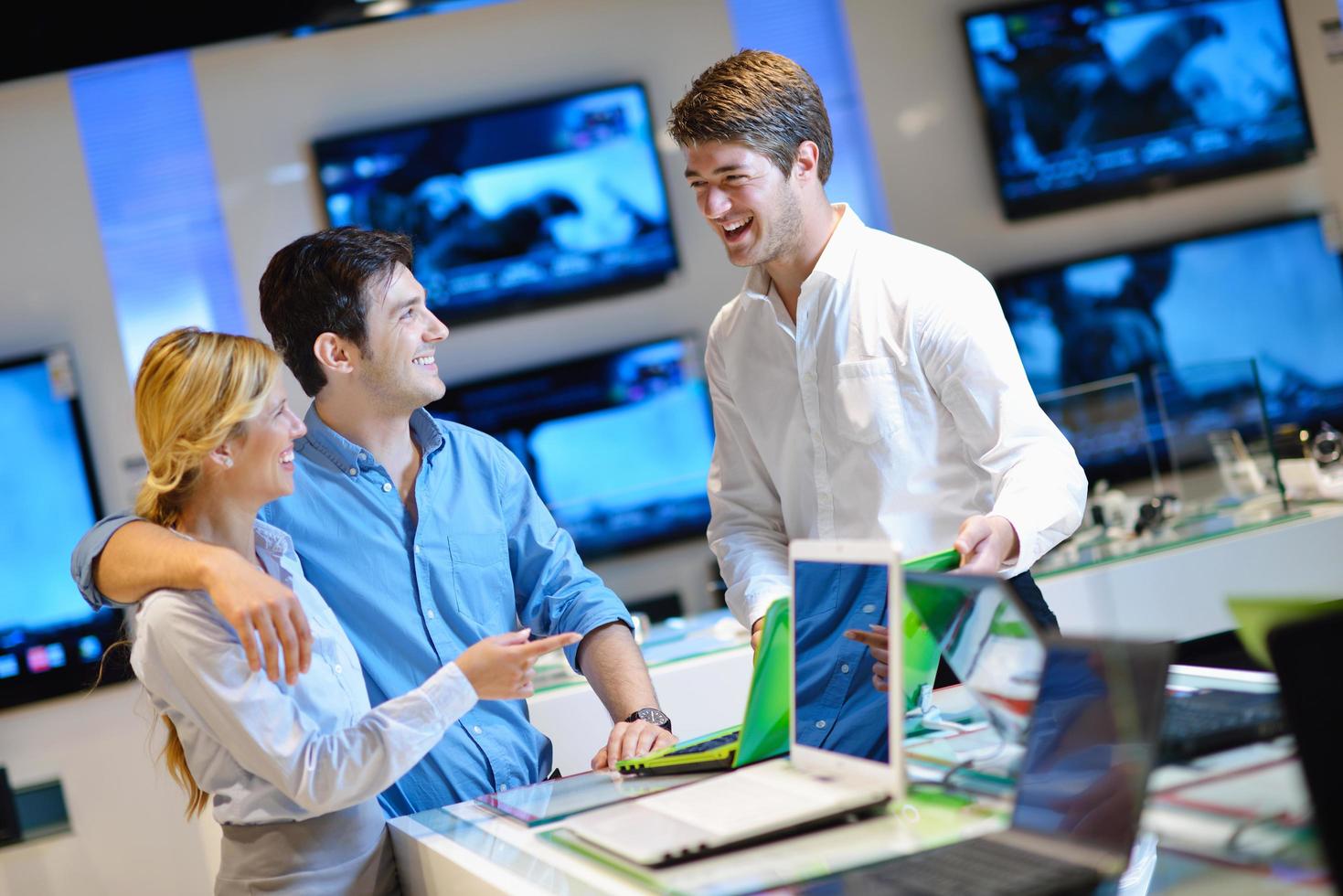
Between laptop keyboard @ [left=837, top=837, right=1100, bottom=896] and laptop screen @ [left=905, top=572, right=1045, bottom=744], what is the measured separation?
0.49 feet

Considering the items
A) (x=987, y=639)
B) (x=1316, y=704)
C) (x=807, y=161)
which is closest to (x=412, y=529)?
(x=807, y=161)

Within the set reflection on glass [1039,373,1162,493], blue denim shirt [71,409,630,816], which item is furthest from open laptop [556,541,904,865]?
reflection on glass [1039,373,1162,493]

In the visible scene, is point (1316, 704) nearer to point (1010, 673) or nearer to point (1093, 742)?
point (1093, 742)

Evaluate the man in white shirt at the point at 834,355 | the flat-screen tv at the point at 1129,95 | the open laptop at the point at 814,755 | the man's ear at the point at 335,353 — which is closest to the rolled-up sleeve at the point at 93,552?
the man's ear at the point at 335,353

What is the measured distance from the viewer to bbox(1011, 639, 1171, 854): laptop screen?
3.52 ft

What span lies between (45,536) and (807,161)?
3399 mm

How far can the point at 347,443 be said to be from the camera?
220 centimetres

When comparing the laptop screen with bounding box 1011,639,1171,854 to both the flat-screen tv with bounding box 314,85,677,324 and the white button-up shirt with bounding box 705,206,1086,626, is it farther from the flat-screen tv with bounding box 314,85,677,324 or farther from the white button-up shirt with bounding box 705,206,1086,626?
the flat-screen tv with bounding box 314,85,677,324

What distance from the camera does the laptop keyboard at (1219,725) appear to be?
121 centimetres

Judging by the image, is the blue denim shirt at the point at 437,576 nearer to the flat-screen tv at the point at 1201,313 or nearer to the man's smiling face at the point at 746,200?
the man's smiling face at the point at 746,200

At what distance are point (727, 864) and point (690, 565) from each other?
394 cm

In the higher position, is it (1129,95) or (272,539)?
(1129,95)

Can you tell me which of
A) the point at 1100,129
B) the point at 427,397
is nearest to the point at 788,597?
the point at 427,397

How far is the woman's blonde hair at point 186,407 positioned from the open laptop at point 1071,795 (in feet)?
3.49
